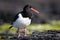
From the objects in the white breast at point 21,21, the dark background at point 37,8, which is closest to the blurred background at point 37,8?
the dark background at point 37,8

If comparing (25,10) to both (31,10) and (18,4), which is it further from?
(18,4)

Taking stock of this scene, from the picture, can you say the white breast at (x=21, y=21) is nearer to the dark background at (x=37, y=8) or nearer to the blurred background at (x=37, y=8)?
the blurred background at (x=37, y=8)

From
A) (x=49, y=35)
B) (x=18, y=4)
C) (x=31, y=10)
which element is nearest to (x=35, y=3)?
(x=18, y=4)

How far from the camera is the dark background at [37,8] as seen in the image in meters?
17.6

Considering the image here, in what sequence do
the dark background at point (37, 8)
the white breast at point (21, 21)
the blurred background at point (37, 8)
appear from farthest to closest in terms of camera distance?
the dark background at point (37, 8) < the blurred background at point (37, 8) < the white breast at point (21, 21)

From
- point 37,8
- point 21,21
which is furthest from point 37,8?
point 21,21

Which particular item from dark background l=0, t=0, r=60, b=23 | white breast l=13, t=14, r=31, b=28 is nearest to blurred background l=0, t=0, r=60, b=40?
dark background l=0, t=0, r=60, b=23

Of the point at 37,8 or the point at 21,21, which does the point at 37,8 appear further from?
the point at 21,21

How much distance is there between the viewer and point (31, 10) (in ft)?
35.6

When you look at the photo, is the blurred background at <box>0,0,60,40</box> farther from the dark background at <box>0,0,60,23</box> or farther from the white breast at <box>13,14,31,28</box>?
the white breast at <box>13,14,31,28</box>

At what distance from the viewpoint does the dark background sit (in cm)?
1759

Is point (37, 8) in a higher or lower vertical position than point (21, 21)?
higher

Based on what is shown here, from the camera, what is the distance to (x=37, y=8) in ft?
59.8

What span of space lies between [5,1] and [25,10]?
8041mm
